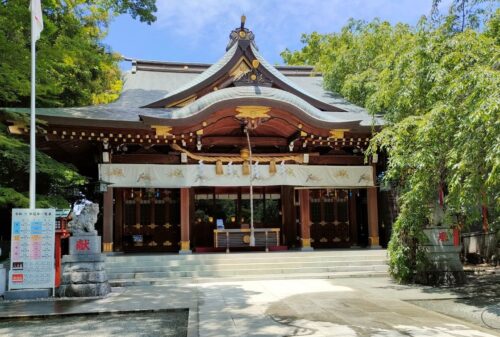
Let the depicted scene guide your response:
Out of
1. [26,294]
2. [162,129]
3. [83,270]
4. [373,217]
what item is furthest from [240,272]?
[373,217]

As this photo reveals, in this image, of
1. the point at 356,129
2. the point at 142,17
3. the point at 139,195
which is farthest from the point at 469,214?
the point at 142,17

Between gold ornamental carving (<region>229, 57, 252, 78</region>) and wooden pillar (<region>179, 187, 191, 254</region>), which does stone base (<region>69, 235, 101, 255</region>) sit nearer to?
wooden pillar (<region>179, 187, 191, 254</region>)

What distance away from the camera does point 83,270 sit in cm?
861

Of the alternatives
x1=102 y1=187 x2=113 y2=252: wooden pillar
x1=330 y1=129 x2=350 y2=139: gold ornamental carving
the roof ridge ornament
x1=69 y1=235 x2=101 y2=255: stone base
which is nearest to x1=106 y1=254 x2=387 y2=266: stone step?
x1=102 y1=187 x2=113 y2=252: wooden pillar

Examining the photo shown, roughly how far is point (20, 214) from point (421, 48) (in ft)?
26.7

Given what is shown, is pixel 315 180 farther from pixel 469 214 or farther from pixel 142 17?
pixel 142 17

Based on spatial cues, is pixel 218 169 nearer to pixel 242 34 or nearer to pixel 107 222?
pixel 107 222

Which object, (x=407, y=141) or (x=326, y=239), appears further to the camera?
(x=326, y=239)

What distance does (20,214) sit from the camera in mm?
8391

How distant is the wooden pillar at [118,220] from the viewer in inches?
547

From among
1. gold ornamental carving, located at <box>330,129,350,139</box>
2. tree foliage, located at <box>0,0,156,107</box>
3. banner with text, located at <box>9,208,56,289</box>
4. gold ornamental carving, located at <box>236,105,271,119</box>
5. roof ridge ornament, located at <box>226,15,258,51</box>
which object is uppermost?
roof ridge ornament, located at <box>226,15,258,51</box>

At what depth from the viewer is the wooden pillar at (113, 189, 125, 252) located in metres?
13.9

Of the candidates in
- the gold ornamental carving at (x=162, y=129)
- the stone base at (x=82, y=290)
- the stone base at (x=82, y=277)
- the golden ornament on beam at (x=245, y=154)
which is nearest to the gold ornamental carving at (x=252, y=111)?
the golden ornament on beam at (x=245, y=154)

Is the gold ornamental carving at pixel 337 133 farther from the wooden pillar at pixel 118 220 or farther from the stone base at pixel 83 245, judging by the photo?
the stone base at pixel 83 245
